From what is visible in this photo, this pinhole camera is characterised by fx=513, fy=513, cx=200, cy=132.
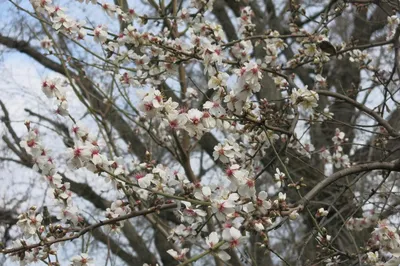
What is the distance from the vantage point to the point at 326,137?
6.18 meters

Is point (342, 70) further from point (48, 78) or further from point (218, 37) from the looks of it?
point (48, 78)

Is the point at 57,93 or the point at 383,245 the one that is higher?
the point at 57,93

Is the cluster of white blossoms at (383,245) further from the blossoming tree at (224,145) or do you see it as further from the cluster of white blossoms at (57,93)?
the cluster of white blossoms at (57,93)

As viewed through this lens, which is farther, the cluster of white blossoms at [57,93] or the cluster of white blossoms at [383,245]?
the cluster of white blossoms at [57,93]

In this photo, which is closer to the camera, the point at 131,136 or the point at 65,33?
the point at 65,33

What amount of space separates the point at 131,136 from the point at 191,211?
4.92m

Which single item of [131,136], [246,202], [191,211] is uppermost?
[131,136]

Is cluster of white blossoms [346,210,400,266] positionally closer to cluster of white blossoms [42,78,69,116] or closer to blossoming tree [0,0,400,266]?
blossoming tree [0,0,400,266]

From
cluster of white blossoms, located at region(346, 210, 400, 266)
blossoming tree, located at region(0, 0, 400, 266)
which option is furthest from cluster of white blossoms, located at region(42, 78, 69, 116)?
cluster of white blossoms, located at region(346, 210, 400, 266)

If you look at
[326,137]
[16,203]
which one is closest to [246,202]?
[326,137]

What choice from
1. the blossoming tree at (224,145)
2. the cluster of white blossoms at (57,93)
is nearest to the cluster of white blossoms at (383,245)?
the blossoming tree at (224,145)

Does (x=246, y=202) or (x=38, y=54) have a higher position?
(x=38, y=54)

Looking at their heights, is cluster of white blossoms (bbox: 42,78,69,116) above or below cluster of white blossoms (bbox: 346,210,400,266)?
above

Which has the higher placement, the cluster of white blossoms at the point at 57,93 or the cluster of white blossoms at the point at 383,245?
the cluster of white blossoms at the point at 57,93
